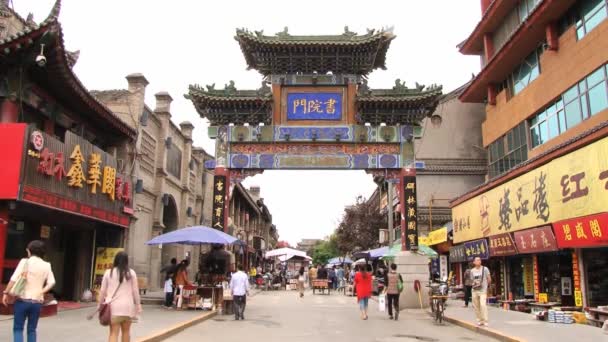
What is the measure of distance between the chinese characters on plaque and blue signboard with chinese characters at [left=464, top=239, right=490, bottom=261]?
10.4 metres

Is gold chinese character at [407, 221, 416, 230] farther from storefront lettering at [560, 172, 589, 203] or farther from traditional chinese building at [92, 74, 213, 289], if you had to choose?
traditional chinese building at [92, 74, 213, 289]

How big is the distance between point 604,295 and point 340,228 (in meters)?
33.1

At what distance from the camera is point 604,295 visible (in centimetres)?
1494

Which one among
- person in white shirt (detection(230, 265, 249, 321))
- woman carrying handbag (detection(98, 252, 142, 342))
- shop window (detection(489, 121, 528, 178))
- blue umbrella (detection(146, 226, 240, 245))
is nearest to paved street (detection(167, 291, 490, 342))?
person in white shirt (detection(230, 265, 249, 321))

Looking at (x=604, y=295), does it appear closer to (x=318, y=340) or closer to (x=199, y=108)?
(x=318, y=340)

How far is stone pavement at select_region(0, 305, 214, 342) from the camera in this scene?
9.99 meters

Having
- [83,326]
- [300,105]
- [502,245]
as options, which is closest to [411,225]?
[502,245]

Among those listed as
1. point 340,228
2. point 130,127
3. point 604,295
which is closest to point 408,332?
point 604,295

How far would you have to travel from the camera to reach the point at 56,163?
48.2 ft

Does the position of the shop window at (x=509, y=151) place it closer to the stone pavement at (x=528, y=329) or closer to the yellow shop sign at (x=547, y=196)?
the yellow shop sign at (x=547, y=196)

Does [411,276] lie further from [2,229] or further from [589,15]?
[2,229]

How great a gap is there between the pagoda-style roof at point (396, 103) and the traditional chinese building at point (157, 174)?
8.71 metres

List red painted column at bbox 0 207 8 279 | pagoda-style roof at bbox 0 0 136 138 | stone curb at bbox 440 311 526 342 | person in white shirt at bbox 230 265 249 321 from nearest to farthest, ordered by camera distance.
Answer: stone curb at bbox 440 311 526 342
pagoda-style roof at bbox 0 0 136 138
red painted column at bbox 0 207 8 279
person in white shirt at bbox 230 265 249 321

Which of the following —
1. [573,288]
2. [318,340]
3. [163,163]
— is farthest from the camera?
[163,163]
